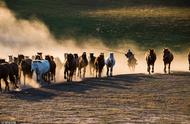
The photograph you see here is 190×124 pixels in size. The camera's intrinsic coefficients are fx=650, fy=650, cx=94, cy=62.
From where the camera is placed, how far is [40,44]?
84.6 meters

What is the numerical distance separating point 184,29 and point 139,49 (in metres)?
14.2

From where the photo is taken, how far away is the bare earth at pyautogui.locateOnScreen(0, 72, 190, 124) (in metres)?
27.3

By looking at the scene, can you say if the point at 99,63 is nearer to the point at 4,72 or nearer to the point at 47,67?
the point at 47,67

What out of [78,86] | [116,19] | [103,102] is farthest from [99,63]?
[116,19]

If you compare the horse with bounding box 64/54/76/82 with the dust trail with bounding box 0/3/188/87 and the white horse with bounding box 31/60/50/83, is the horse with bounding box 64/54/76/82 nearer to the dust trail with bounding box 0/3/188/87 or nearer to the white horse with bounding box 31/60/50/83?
the white horse with bounding box 31/60/50/83

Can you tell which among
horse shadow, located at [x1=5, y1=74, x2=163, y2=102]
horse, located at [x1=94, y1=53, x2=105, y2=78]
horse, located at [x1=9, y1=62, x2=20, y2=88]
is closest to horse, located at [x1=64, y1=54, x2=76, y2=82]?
horse shadow, located at [x1=5, y1=74, x2=163, y2=102]

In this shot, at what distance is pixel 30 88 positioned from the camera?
121ft

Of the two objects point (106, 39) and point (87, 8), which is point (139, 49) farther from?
point (87, 8)

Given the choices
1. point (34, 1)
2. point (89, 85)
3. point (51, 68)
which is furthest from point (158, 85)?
point (34, 1)

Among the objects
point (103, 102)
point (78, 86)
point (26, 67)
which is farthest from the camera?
point (26, 67)

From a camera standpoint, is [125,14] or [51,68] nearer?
[51,68]

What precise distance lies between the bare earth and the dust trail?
18.9 meters

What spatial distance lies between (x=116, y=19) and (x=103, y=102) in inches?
2657

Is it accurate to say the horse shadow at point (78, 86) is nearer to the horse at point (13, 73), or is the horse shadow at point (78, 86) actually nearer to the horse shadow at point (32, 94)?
the horse shadow at point (32, 94)
